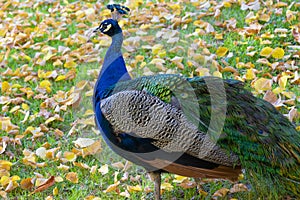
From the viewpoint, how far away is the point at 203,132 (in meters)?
2.62

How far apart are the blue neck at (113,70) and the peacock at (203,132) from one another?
0.20 meters

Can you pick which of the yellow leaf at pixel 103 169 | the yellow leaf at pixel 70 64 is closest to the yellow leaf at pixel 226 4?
the yellow leaf at pixel 70 64

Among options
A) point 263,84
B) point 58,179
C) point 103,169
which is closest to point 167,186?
point 103,169

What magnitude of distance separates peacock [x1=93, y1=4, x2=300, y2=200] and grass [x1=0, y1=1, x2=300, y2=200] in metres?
0.50

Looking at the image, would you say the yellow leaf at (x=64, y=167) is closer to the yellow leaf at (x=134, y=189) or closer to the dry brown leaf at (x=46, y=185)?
the dry brown leaf at (x=46, y=185)

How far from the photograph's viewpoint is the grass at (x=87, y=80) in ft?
10.7

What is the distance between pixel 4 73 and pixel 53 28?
43.1 inches

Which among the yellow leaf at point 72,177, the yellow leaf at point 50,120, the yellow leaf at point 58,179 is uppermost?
the yellow leaf at point 72,177

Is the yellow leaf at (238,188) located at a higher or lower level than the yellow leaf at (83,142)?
higher

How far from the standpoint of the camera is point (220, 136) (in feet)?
8.55

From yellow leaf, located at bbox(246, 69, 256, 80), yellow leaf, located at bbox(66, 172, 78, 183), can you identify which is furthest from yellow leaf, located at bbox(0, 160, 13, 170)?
yellow leaf, located at bbox(246, 69, 256, 80)

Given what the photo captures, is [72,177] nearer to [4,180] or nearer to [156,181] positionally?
[4,180]

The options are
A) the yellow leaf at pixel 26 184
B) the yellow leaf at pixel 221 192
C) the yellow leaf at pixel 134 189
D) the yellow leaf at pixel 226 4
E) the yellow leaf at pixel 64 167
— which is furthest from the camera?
the yellow leaf at pixel 226 4

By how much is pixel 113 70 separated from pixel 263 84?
1377mm
